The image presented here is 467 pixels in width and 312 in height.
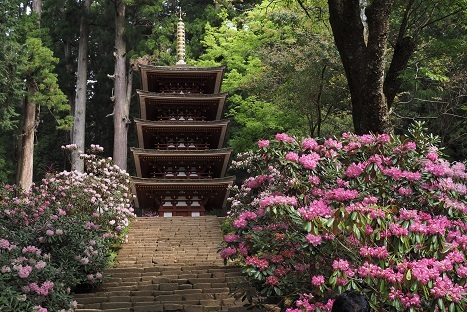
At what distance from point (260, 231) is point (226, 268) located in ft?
14.5

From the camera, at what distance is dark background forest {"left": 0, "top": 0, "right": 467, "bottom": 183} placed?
7.36 meters

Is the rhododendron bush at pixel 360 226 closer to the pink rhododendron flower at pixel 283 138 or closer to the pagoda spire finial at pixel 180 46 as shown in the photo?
the pink rhododendron flower at pixel 283 138

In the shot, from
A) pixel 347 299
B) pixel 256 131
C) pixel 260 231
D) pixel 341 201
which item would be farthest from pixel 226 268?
pixel 256 131

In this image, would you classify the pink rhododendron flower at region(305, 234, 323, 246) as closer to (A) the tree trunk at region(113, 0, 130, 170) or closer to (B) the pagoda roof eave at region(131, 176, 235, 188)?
(B) the pagoda roof eave at region(131, 176, 235, 188)

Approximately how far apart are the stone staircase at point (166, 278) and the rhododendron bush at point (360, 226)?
7.32 feet

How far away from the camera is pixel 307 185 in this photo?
5.73m

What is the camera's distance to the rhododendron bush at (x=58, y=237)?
6.18 m

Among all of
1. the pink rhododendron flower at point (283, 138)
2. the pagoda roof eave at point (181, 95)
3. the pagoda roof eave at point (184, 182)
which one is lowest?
the pagoda roof eave at point (184, 182)

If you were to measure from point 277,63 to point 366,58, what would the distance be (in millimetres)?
11894

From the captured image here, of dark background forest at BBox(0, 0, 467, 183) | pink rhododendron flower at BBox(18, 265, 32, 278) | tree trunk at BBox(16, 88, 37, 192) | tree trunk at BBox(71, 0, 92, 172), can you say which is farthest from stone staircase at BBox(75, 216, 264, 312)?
tree trunk at BBox(71, 0, 92, 172)

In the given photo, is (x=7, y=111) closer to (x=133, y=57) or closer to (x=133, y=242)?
(x=133, y=57)

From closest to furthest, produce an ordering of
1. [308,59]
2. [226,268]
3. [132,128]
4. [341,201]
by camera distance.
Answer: [341,201] < [226,268] < [308,59] < [132,128]

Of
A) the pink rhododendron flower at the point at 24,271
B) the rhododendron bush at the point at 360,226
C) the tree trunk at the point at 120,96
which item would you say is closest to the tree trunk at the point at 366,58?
the rhododendron bush at the point at 360,226

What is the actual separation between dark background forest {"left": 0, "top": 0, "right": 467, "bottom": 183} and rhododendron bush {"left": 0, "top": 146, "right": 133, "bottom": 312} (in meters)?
4.59
